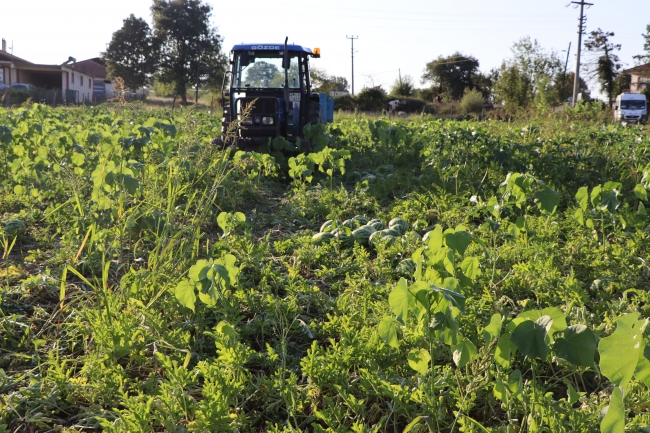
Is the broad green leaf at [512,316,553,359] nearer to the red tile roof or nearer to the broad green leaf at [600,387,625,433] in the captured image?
the broad green leaf at [600,387,625,433]

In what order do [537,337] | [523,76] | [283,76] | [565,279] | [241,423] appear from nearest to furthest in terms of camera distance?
[537,337] → [241,423] → [565,279] → [283,76] → [523,76]

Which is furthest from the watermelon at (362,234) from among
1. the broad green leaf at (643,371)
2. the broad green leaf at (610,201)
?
the broad green leaf at (643,371)

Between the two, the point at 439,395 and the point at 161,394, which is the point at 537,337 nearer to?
the point at 439,395

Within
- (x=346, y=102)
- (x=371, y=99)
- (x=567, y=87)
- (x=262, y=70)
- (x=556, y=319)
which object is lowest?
(x=556, y=319)

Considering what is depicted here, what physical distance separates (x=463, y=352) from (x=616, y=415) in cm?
69

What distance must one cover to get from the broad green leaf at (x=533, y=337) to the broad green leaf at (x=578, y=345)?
0.30 ft

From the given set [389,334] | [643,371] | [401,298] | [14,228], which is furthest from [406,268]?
[14,228]

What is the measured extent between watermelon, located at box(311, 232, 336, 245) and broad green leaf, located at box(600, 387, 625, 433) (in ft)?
11.1

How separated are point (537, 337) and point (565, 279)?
6.93 feet

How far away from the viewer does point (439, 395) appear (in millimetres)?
2695

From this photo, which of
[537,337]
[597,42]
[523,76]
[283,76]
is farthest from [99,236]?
[597,42]

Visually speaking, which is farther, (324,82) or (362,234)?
(324,82)

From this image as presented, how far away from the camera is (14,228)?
5.04m

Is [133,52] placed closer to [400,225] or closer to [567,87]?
[567,87]
